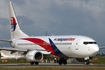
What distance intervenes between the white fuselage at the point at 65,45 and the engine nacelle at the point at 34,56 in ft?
4.69

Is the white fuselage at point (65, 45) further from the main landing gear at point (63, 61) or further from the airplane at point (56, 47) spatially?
the main landing gear at point (63, 61)

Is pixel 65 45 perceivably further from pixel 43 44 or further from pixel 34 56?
pixel 34 56

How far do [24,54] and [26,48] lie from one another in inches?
79.3

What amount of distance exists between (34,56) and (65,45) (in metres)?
4.90

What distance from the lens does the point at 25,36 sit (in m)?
69.6

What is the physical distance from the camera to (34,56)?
200 feet

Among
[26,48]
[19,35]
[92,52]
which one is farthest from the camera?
[19,35]

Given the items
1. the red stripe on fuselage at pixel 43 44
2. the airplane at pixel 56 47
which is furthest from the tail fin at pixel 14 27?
the red stripe on fuselage at pixel 43 44

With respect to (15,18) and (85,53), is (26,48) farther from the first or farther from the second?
(85,53)

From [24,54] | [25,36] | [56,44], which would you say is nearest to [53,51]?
[56,44]

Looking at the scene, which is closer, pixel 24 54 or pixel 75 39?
pixel 75 39

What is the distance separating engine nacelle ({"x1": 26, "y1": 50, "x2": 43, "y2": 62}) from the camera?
6056cm

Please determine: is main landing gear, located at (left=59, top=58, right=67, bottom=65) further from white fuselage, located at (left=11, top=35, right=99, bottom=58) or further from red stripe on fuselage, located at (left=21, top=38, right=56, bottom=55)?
red stripe on fuselage, located at (left=21, top=38, right=56, bottom=55)

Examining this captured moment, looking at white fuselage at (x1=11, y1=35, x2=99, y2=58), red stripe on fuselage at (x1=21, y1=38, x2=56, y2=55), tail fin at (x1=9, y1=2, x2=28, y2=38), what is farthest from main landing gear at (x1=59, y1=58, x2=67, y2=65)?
tail fin at (x1=9, y1=2, x2=28, y2=38)
